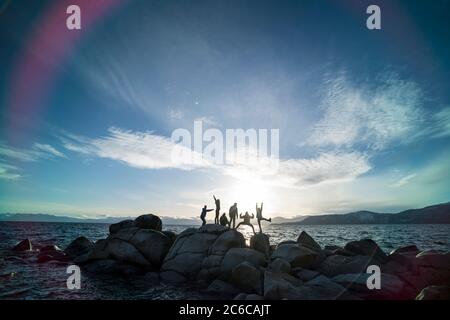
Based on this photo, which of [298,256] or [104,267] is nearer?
[298,256]

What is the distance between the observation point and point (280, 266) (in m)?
17.8

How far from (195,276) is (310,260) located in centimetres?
854

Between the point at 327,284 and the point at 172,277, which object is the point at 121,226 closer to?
the point at 172,277

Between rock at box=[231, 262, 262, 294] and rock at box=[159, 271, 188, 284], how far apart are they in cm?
460

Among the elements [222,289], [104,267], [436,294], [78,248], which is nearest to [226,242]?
Result: [222,289]

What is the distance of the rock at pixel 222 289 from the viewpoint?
17.1 m

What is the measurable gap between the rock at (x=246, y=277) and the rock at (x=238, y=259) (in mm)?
1191

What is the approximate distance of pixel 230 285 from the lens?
58.1ft

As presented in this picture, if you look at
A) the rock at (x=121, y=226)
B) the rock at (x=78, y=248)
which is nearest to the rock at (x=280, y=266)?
the rock at (x=121, y=226)

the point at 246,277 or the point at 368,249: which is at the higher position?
the point at 368,249

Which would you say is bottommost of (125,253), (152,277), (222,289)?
(152,277)

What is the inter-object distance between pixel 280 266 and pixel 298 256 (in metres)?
2.31
